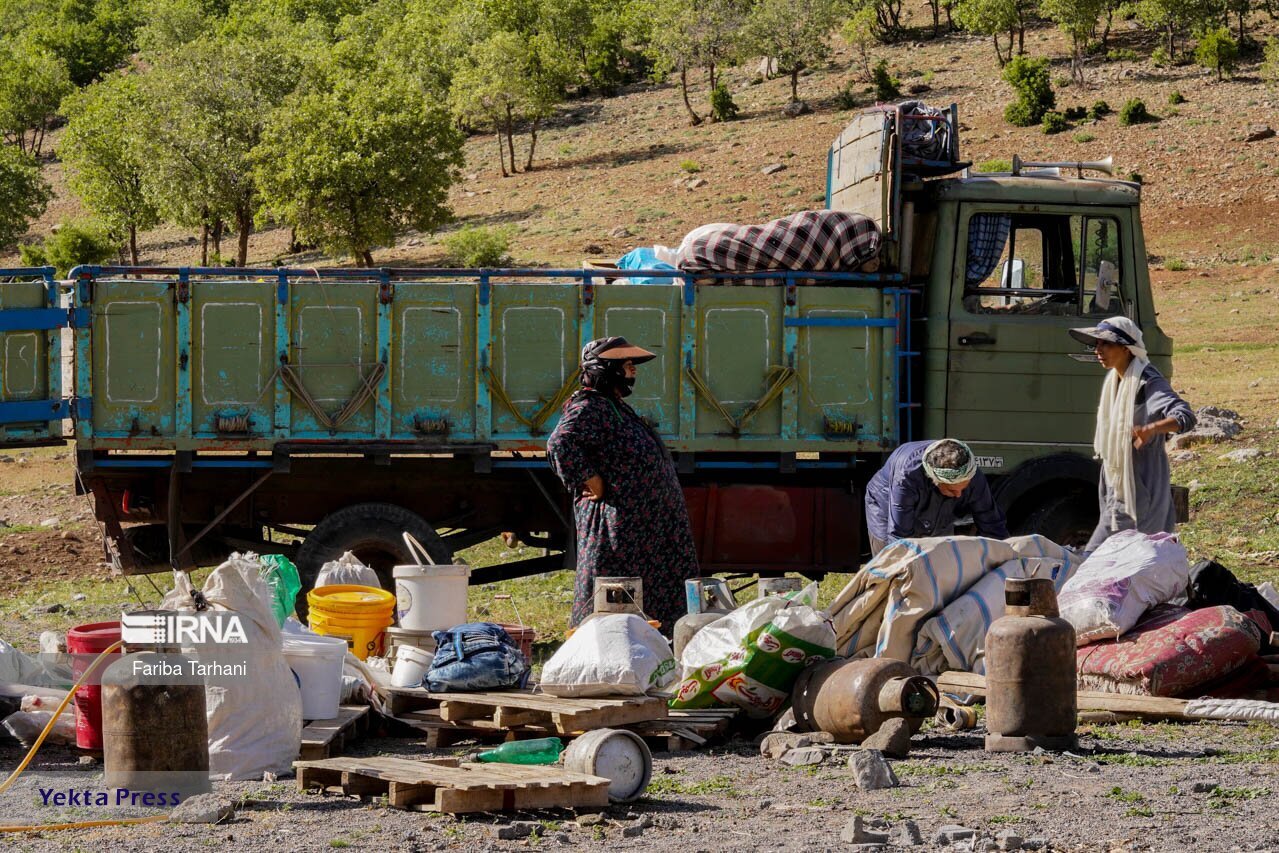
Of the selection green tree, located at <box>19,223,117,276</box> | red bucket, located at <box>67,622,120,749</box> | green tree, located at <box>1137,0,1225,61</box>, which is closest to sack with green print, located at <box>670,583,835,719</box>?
red bucket, located at <box>67,622,120,749</box>

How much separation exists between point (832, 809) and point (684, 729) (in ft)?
4.14

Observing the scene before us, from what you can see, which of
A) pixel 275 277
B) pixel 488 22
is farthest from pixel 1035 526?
pixel 488 22

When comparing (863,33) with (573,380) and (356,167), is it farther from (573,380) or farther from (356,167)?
(573,380)

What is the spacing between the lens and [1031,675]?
5766 mm

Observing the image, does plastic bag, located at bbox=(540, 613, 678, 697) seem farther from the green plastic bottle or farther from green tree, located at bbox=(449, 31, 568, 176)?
green tree, located at bbox=(449, 31, 568, 176)

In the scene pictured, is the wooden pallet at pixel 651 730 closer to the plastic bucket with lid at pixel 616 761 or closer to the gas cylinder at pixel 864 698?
the gas cylinder at pixel 864 698

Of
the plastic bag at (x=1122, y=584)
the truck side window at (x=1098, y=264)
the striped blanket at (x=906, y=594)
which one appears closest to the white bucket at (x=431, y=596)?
the striped blanket at (x=906, y=594)

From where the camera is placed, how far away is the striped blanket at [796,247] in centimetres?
939

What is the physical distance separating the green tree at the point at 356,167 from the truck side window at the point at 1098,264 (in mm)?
34570

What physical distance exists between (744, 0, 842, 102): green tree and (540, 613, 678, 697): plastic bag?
52.0m

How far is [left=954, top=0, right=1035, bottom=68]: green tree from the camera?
54.7 metres

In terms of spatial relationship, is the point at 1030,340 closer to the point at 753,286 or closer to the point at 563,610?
the point at 753,286

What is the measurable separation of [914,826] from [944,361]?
5195 millimetres

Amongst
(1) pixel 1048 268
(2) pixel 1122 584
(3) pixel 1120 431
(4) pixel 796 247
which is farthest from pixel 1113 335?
(4) pixel 796 247
